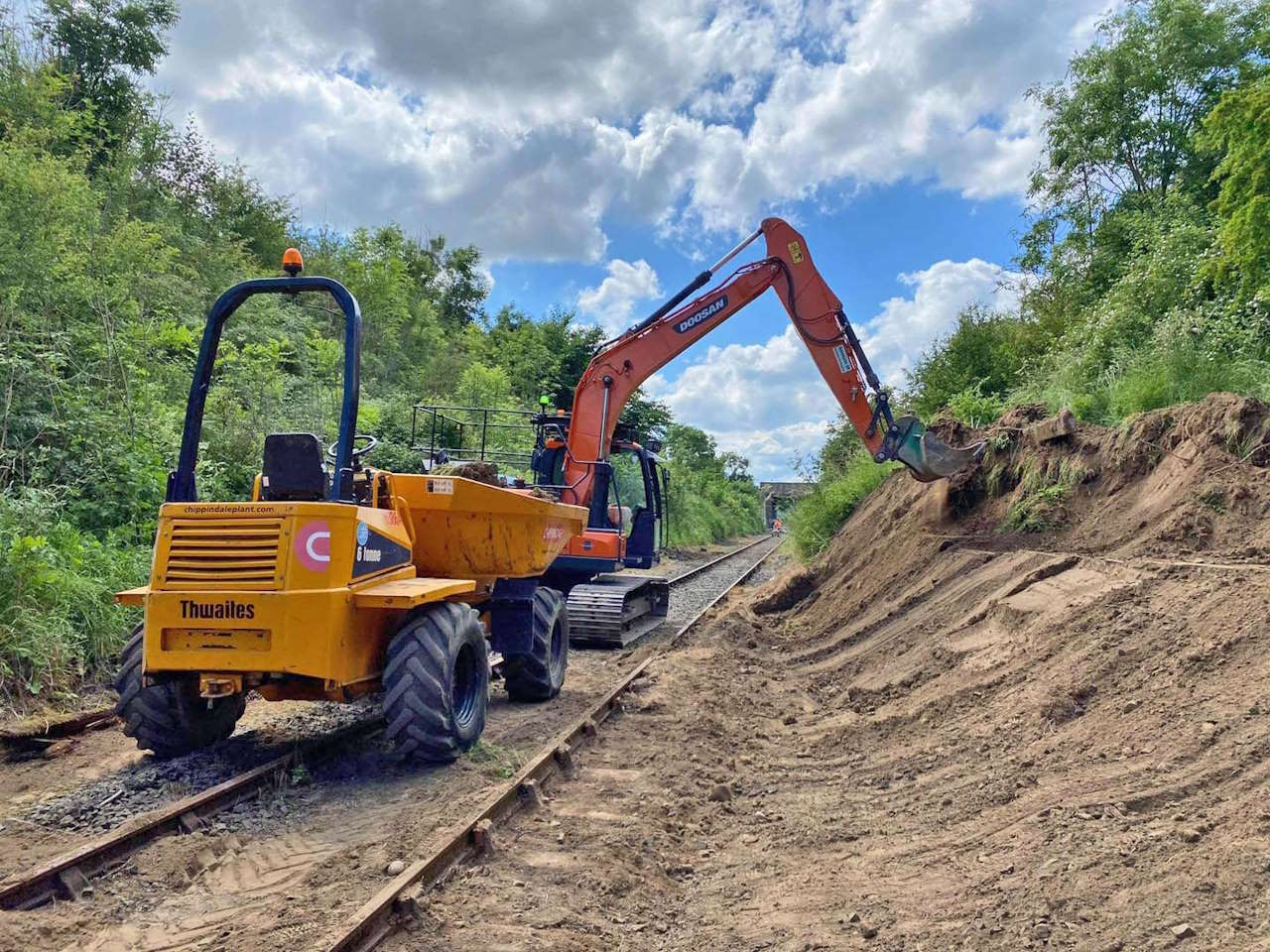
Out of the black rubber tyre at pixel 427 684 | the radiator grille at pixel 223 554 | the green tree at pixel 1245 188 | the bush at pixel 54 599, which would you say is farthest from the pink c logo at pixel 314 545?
the green tree at pixel 1245 188

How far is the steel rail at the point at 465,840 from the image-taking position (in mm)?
3572

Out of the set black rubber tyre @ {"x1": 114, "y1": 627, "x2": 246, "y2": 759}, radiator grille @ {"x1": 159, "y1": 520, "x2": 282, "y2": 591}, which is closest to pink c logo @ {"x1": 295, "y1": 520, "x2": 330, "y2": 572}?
radiator grille @ {"x1": 159, "y1": 520, "x2": 282, "y2": 591}

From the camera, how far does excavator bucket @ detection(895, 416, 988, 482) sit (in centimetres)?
1182

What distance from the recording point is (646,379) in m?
12.1

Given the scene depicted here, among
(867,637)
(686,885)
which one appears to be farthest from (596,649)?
(686,885)

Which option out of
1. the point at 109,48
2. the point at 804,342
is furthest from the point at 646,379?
the point at 109,48

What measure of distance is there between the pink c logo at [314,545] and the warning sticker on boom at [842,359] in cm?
840

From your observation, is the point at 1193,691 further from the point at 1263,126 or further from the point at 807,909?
the point at 1263,126

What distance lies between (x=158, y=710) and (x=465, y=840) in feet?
8.43

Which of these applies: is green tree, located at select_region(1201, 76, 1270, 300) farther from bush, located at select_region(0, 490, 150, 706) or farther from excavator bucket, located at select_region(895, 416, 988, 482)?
bush, located at select_region(0, 490, 150, 706)

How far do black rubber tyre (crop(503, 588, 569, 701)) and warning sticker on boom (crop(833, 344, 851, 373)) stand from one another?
5583 millimetres

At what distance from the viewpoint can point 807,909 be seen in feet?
12.7

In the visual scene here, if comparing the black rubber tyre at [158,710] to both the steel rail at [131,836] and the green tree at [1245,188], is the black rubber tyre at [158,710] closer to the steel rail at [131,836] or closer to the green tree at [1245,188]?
the steel rail at [131,836]

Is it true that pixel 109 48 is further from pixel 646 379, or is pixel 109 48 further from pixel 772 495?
pixel 772 495
